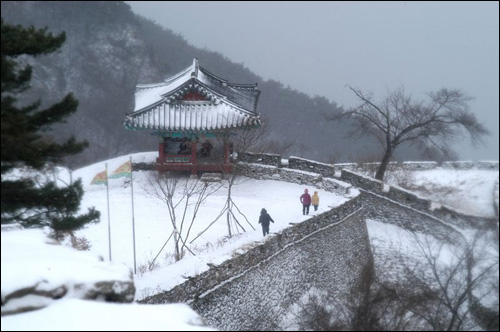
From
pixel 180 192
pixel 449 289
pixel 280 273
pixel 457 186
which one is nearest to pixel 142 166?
pixel 180 192

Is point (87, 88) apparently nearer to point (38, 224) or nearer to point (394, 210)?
point (394, 210)

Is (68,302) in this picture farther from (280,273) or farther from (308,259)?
(308,259)

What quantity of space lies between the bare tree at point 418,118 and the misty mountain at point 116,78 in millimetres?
19487

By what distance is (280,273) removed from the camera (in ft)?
35.7

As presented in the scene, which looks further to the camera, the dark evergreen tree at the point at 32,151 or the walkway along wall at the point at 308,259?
the walkway along wall at the point at 308,259

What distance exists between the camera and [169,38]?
2235 inches

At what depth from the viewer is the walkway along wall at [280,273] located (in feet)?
28.7

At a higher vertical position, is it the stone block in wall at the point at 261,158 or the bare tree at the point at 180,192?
the stone block in wall at the point at 261,158

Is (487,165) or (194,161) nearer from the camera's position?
(487,165)

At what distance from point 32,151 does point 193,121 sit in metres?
12.6

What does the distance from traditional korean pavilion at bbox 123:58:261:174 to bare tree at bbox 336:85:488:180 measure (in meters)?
4.93

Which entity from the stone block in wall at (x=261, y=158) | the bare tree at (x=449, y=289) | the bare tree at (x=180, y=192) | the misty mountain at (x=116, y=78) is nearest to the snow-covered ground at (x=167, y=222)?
the bare tree at (x=180, y=192)

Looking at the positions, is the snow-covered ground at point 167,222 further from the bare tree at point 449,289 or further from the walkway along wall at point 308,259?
the bare tree at point 449,289

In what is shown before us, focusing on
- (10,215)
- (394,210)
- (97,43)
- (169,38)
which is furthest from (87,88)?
(10,215)
